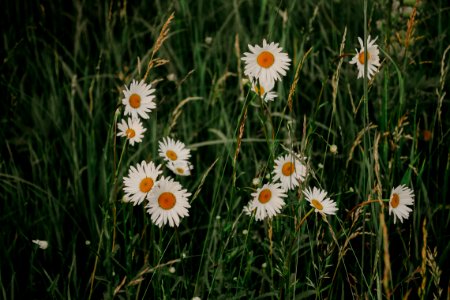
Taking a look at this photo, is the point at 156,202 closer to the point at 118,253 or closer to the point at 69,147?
the point at 118,253

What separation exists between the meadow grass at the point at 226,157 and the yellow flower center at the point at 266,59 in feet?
0.25

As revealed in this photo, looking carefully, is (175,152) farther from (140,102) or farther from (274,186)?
(274,186)

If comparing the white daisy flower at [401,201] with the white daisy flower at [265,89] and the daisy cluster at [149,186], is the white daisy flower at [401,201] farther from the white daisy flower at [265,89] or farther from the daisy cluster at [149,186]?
the daisy cluster at [149,186]

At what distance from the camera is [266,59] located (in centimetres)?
118

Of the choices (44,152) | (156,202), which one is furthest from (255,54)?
(44,152)

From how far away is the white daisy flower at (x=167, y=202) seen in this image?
1116 mm

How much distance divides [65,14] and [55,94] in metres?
0.60

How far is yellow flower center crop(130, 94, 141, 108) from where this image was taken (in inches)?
47.8

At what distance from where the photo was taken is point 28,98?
6.62 feet

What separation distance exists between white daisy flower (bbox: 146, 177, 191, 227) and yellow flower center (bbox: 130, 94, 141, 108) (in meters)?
0.22

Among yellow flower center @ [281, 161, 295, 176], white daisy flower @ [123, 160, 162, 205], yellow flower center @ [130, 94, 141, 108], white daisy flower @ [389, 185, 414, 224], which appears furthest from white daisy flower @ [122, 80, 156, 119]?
white daisy flower @ [389, 185, 414, 224]

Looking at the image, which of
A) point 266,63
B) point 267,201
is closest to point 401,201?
point 267,201

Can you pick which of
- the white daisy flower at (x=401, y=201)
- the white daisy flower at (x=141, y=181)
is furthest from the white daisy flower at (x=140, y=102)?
the white daisy flower at (x=401, y=201)

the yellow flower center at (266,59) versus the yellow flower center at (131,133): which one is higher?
the yellow flower center at (266,59)
